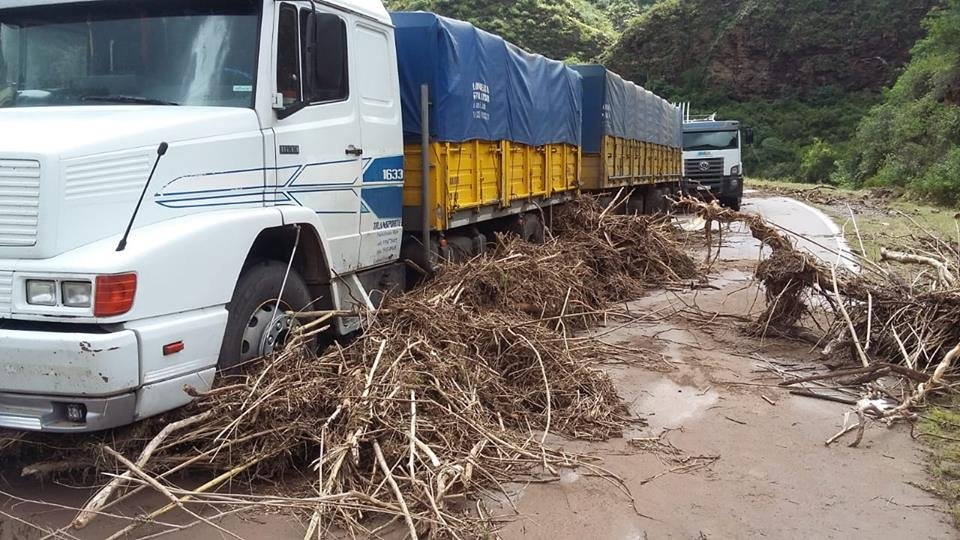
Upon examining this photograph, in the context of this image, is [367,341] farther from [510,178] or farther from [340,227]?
[510,178]

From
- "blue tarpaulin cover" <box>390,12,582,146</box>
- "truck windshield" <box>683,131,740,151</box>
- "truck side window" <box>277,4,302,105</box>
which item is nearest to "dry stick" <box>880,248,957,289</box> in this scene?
"blue tarpaulin cover" <box>390,12,582,146</box>

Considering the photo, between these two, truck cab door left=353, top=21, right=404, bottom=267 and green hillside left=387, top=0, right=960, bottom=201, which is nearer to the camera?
truck cab door left=353, top=21, right=404, bottom=267

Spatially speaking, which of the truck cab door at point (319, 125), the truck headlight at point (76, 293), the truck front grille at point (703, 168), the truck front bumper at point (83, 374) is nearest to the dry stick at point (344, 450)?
the truck front bumper at point (83, 374)

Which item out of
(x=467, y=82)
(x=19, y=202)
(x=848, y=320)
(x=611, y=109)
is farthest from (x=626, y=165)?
(x=19, y=202)

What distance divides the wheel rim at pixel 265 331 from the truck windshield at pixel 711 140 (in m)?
22.0

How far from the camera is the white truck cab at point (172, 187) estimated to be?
3912 millimetres

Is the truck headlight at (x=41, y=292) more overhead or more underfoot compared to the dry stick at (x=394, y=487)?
more overhead

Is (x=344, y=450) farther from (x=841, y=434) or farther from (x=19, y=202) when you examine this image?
(x=841, y=434)

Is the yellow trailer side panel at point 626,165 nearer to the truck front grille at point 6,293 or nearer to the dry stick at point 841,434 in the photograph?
the dry stick at point 841,434

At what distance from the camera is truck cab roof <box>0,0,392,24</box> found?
5.28 m

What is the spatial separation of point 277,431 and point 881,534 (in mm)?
3194

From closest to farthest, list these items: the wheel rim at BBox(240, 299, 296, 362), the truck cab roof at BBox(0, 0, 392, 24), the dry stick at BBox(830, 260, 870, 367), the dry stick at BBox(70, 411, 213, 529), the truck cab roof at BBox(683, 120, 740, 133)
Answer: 1. the dry stick at BBox(70, 411, 213, 529)
2. the wheel rim at BBox(240, 299, 296, 362)
3. the truck cab roof at BBox(0, 0, 392, 24)
4. the dry stick at BBox(830, 260, 870, 367)
5. the truck cab roof at BBox(683, 120, 740, 133)

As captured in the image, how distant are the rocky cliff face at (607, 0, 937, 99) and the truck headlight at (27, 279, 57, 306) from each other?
4923 cm

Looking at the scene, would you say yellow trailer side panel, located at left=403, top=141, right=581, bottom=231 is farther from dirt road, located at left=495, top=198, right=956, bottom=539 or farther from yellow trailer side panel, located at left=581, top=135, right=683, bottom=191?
dirt road, located at left=495, top=198, right=956, bottom=539
